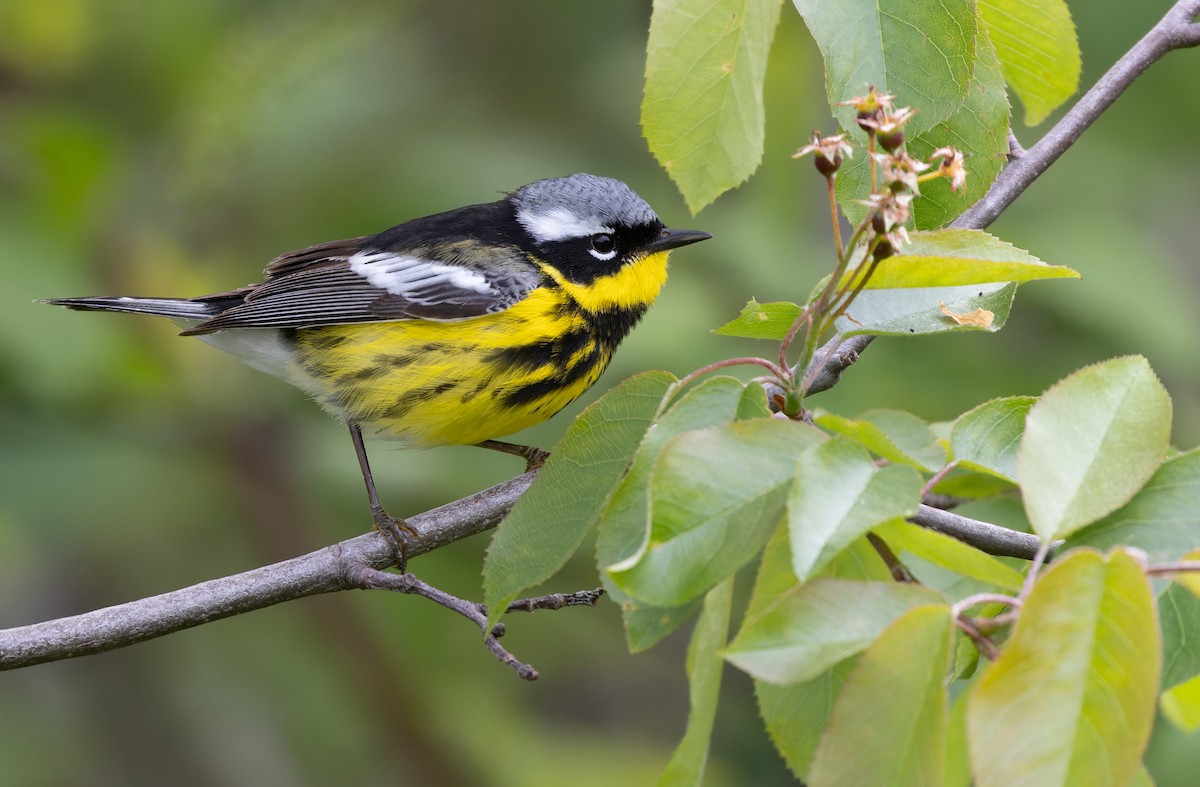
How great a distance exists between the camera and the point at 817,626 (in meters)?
1.51

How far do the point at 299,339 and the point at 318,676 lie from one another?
2052mm

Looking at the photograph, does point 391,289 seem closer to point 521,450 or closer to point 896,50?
point 521,450

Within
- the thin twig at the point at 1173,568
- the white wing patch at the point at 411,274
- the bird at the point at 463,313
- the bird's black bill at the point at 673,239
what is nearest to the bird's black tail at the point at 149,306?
the bird at the point at 463,313

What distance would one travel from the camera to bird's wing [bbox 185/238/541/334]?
3.61 metres

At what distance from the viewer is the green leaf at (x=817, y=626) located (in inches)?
58.6

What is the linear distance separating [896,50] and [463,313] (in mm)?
1740

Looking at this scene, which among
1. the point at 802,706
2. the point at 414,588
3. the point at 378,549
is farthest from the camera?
the point at 378,549

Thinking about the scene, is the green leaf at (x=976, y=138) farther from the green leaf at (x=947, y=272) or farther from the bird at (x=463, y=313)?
the bird at (x=463, y=313)

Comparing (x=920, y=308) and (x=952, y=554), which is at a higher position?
(x=920, y=308)

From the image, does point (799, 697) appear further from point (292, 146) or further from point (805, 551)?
point (292, 146)

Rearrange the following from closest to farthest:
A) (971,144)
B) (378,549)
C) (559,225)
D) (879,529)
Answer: (879,529), (971,144), (378,549), (559,225)

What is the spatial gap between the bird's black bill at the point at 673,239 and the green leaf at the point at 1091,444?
6.06 feet

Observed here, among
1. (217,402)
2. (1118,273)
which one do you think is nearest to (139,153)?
(217,402)

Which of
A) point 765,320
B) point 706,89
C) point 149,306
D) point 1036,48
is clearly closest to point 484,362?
point 149,306
